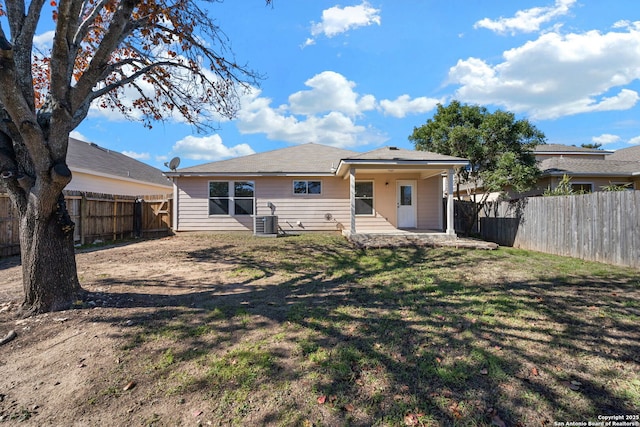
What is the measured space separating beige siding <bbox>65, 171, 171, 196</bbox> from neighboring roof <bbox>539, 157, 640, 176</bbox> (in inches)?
794

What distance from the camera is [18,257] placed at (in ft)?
26.1

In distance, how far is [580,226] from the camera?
25.2ft

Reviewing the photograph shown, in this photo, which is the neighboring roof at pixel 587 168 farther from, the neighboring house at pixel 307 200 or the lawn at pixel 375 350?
the lawn at pixel 375 350

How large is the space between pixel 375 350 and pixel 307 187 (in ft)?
34.7

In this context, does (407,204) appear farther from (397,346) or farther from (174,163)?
(397,346)

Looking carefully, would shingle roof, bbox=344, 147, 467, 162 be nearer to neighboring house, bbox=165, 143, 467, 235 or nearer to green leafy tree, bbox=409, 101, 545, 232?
neighboring house, bbox=165, 143, 467, 235

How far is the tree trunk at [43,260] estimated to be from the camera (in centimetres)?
380

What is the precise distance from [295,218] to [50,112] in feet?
31.3

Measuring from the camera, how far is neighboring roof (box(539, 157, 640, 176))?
12.8m

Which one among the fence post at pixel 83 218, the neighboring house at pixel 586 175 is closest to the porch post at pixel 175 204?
the fence post at pixel 83 218

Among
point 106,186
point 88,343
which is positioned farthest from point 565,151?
point 106,186

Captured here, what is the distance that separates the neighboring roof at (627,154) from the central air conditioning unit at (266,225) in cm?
2033

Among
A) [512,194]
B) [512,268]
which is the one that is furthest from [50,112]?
[512,194]

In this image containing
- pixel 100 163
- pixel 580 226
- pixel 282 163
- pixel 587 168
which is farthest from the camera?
pixel 100 163
